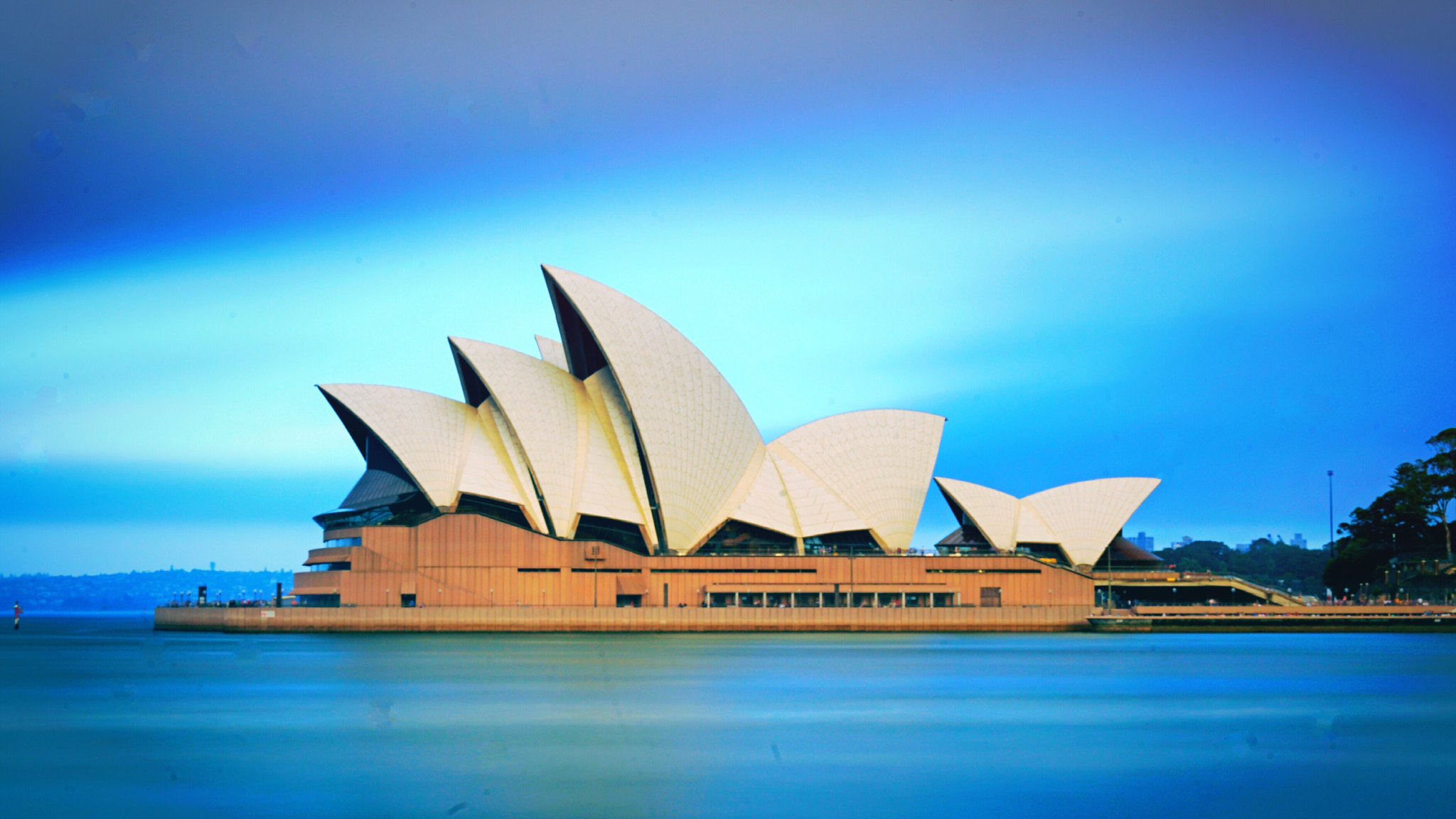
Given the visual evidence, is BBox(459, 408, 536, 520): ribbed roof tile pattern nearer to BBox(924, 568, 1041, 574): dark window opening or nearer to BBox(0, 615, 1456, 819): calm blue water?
BBox(0, 615, 1456, 819): calm blue water

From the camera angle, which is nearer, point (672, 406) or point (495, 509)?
point (672, 406)

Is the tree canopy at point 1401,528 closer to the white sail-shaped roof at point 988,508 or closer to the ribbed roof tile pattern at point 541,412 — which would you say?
the white sail-shaped roof at point 988,508

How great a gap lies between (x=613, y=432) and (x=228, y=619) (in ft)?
70.7

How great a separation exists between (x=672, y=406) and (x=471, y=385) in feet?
34.9

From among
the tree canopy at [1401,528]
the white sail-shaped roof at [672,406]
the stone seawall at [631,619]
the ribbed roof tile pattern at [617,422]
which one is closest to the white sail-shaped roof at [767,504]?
the white sail-shaped roof at [672,406]

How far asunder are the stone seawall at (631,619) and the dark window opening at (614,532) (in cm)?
420

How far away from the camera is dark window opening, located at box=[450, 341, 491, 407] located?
64125 millimetres

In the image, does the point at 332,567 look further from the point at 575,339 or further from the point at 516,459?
the point at 575,339

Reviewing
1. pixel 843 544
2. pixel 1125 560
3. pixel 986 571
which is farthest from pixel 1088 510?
pixel 843 544

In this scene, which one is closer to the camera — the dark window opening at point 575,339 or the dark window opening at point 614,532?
the dark window opening at point 575,339

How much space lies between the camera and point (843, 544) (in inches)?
2783

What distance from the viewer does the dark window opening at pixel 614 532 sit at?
64.8 metres

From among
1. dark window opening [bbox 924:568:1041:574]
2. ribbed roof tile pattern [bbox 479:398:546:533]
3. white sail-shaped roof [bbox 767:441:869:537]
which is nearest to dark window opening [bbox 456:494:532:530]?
ribbed roof tile pattern [bbox 479:398:546:533]

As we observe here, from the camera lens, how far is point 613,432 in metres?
64.4
